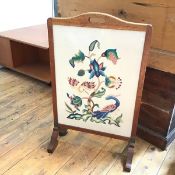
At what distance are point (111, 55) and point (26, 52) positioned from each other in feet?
5.42

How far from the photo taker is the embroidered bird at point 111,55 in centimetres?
108

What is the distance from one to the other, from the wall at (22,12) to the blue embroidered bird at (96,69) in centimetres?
178

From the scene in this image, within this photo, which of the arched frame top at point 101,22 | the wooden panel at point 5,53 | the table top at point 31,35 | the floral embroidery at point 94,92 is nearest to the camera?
the arched frame top at point 101,22

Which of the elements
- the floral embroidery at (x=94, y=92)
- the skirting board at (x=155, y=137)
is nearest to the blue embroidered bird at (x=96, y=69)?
the floral embroidery at (x=94, y=92)

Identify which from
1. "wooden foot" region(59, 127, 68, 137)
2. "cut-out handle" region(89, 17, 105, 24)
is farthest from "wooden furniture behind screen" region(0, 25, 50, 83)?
"cut-out handle" region(89, 17, 105, 24)

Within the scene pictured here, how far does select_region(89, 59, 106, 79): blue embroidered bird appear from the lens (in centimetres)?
113

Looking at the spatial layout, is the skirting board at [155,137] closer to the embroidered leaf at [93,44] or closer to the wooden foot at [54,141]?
the wooden foot at [54,141]

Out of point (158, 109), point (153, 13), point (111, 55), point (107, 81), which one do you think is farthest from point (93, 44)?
point (158, 109)

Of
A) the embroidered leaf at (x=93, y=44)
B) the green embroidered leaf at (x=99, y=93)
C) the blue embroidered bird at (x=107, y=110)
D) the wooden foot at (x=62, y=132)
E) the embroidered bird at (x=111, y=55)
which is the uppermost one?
the embroidered leaf at (x=93, y=44)

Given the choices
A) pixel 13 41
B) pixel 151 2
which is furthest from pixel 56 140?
pixel 13 41

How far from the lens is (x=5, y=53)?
2.41 metres

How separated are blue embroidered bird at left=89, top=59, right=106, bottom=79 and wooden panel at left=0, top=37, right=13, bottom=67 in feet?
4.81

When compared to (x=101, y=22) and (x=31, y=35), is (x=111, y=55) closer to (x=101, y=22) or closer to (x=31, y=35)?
(x=101, y=22)

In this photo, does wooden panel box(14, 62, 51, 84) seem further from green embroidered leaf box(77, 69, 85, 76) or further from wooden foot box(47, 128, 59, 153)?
green embroidered leaf box(77, 69, 85, 76)
